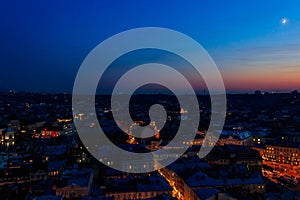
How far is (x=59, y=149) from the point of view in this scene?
62.0 feet

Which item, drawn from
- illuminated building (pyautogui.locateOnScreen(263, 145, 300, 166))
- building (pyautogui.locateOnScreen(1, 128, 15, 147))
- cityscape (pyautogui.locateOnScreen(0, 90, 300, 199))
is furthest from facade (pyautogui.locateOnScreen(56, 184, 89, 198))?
building (pyautogui.locateOnScreen(1, 128, 15, 147))

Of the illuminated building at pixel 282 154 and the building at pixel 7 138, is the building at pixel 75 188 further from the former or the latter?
the building at pixel 7 138

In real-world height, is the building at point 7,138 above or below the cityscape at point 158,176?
A: above

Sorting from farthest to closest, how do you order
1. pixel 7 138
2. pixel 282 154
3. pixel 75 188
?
1. pixel 7 138
2. pixel 282 154
3. pixel 75 188

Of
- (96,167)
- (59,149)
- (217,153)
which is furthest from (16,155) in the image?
(217,153)

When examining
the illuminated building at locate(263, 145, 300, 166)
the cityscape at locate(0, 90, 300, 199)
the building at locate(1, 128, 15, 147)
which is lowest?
the illuminated building at locate(263, 145, 300, 166)

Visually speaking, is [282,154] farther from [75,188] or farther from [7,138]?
[7,138]

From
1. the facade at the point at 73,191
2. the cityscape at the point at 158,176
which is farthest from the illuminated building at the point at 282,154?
the facade at the point at 73,191

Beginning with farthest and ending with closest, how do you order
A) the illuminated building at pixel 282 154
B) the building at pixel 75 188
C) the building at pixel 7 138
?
the building at pixel 7 138 < the illuminated building at pixel 282 154 < the building at pixel 75 188

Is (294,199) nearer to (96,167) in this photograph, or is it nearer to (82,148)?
(96,167)

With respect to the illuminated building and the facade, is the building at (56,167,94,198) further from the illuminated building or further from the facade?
the illuminated building

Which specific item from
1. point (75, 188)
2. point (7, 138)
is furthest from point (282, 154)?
point (7, 138)

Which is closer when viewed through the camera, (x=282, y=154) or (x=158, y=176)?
(x=158, y=176)

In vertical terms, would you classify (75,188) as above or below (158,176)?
above
